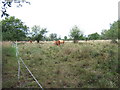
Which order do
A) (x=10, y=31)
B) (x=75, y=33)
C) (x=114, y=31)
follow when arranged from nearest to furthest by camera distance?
(x=10, y=31) < (x=114, y=31) < (x=75, y=33)

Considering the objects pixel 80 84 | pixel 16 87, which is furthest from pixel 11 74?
pixel 80 84

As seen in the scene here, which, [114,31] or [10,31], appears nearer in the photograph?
[10,31]

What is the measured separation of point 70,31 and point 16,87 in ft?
95.6

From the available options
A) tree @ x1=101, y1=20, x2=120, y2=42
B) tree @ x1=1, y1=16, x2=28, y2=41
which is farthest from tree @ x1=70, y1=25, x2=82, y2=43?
tree @ x1=1, y1=16, x2=28, y2=41

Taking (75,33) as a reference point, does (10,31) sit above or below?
below

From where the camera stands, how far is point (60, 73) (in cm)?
524

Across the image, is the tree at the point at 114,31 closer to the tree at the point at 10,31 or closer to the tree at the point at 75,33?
the tree at the point at 10,31

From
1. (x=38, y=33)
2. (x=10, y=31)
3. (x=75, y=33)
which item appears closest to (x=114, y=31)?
(x=10, y=31)

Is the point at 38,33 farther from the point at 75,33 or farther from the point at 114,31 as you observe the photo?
the point at 114,31

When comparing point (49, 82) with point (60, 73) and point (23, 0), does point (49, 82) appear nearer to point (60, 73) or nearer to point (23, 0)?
point (60, 73)

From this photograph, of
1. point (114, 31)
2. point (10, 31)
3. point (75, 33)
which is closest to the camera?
point (10, 31)

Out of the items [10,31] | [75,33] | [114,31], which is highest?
[75,33]

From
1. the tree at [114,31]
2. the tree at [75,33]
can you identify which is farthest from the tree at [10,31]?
the tree at [75,33]

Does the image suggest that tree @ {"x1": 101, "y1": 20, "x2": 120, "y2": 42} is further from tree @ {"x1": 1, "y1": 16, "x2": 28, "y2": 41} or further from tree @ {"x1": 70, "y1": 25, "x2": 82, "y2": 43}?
tree @ {"x1": 70, "y1": 25, "x2": 82, "y2": 43}
